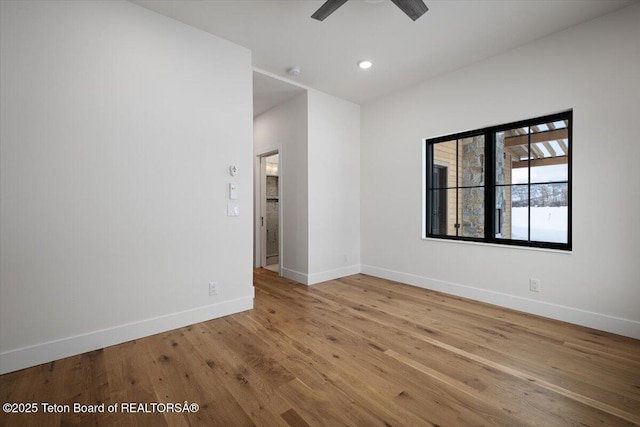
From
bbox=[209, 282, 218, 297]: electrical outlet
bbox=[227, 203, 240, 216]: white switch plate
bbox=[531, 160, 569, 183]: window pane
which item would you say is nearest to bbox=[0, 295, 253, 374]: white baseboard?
bbox=[209, 282, 218, 297]: electrical outlet

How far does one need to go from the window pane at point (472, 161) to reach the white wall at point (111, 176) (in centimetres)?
277

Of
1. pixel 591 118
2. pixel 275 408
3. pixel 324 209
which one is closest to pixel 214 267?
pixel 275 408

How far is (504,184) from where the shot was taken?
344 centimetres

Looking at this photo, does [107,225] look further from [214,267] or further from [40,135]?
[214,267]

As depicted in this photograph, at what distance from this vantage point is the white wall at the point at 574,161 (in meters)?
2.56

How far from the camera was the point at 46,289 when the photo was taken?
2184mm

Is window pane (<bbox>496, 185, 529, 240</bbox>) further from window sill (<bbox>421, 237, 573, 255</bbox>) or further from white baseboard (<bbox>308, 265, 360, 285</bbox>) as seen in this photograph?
white baseboard (<bbox>308, 265, 360, 285</bbox>)

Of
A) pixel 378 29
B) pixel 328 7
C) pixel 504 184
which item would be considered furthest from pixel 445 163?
pixel 328 7

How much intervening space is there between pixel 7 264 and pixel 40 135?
0.94 m

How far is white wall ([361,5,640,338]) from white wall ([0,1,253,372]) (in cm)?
256

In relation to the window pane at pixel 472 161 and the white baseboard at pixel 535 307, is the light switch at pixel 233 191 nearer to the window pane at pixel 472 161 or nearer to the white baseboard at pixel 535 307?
the white baseboard at pixel 535 307

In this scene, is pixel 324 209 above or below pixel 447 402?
above

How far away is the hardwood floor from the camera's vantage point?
1.62 metres

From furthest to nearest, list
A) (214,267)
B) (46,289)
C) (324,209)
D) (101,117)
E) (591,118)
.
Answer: (324,209) < (214,267) < (591,118) < (101,117) < (46,289)
